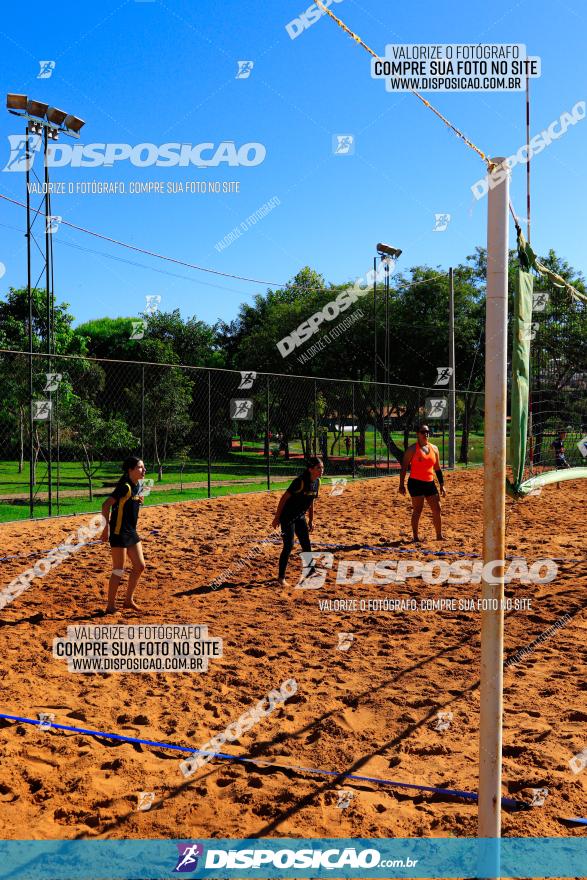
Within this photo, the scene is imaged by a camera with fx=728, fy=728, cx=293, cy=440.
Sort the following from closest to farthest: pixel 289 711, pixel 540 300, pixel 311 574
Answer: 1. pixel 289 711
2. pixel 540 300
3. pixel 311 574

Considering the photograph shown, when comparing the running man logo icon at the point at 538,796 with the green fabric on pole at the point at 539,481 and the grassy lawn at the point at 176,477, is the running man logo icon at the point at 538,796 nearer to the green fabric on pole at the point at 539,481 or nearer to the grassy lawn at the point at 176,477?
the green fabric on pole at the point at 539,481

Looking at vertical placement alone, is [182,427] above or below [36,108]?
below

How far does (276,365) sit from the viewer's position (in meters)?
34.2

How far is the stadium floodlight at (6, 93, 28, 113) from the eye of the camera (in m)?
12.5

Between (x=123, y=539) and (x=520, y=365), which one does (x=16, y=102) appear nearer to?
(x=123, y=539)

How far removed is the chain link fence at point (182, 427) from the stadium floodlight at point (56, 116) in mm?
4522

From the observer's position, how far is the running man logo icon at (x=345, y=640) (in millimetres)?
6227

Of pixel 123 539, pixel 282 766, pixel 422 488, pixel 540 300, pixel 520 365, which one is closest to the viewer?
pixel 520 365

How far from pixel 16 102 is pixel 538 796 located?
523 inches

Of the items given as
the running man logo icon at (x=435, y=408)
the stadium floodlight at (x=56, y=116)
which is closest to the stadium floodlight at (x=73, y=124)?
the stadium floodlight at (x=56, y=116)

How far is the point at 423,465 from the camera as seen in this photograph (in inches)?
424

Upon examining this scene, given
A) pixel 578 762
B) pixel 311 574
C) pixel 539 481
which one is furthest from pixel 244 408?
pixel 578 762

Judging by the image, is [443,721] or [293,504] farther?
[293,504]

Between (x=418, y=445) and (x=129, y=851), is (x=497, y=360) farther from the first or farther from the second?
(x=418, y=445)
